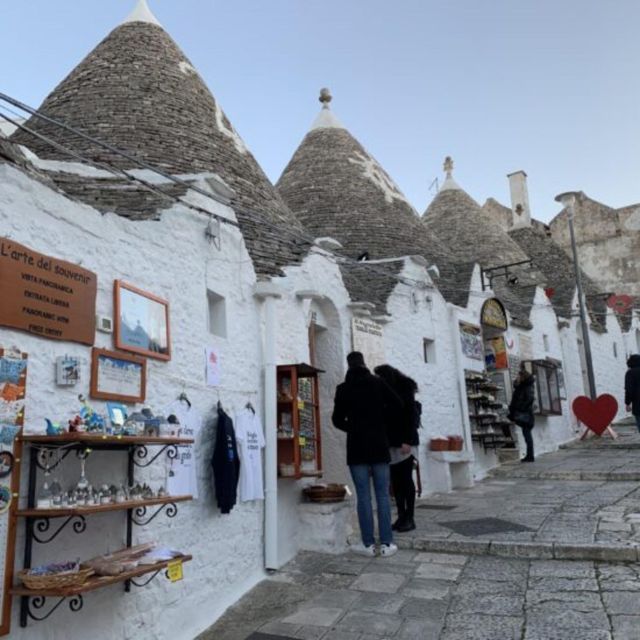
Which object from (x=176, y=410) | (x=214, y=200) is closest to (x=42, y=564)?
(x=176, y=410)

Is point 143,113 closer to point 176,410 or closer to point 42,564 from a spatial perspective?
point 176,410

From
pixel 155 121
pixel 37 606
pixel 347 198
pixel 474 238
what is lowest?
pixel 37 606

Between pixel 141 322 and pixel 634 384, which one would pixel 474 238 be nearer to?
pixel 634 384

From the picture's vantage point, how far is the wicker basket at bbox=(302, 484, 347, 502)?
6.22 m

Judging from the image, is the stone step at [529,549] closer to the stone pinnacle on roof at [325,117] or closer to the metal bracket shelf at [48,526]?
the metal bracket shelf at [48,526]

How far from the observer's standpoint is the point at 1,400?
3.07 m

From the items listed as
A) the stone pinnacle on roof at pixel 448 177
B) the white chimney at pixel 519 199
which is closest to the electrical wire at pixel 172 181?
the stone pinnacle on roof at pixel 448 177

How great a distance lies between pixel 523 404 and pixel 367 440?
691cm

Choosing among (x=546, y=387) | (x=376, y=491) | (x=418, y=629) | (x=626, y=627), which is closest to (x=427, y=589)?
(x=418, y=629)

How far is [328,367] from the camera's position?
8109 millimetres

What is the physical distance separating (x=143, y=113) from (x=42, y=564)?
24.5ft

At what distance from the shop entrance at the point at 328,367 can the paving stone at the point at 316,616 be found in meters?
3.36

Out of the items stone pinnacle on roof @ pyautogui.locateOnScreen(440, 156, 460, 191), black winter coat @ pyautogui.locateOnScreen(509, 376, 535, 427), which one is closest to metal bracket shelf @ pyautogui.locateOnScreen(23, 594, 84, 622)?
black winter coat @ pyautogui.locateOnScreen(509, 376, 535, 427)

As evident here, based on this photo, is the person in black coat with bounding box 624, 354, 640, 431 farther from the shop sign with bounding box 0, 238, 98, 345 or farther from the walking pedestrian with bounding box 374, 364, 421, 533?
the shop sign with bounding box 0, 238, 98, 345
